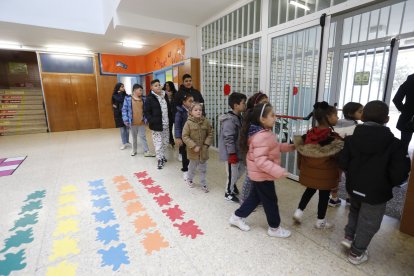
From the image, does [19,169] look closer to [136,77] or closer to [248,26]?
[248,26]

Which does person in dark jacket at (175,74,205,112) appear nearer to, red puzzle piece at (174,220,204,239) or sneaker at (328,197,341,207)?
red puzzle piece at (174,220,204,239)


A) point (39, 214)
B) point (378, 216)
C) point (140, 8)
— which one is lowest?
point (39, 214)

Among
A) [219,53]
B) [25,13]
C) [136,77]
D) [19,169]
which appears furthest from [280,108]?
[136,77]

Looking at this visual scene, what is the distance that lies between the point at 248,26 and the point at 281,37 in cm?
74

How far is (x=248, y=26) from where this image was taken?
3.59 m

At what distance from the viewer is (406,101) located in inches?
115

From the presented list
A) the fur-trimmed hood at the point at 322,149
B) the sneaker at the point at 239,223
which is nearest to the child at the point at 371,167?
the fur-trimmed hood at the point at 322,149

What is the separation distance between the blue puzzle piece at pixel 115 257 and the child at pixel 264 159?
1030 millimetres

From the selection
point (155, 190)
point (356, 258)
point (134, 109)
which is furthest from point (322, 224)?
point (134, 109)

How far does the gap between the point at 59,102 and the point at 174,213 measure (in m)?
7.21

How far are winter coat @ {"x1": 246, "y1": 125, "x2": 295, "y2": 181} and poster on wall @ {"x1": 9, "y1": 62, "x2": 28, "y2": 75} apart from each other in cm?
1085

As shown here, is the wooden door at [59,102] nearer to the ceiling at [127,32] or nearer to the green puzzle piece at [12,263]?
the ceiling at [127,32]

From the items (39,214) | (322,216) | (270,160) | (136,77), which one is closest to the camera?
(270,160)

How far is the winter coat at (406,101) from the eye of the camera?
9.32ft
